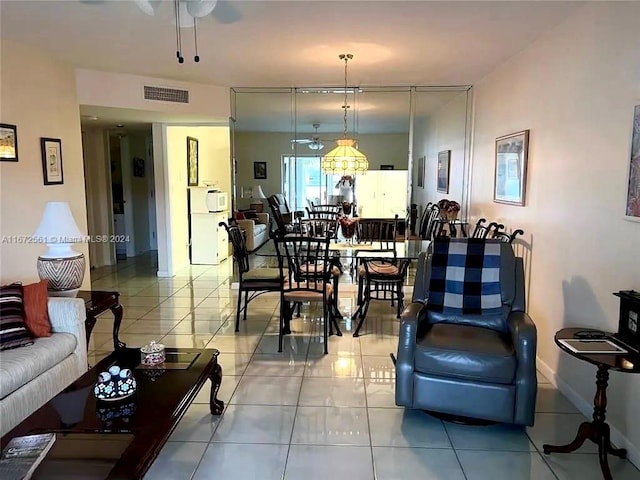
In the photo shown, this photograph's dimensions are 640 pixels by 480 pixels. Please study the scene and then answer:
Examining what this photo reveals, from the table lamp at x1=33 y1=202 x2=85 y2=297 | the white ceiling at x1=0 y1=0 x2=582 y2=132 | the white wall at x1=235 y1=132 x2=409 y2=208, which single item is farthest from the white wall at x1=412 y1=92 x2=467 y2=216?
the table lamp at x1=33 y1=202 x2=85 y2=297

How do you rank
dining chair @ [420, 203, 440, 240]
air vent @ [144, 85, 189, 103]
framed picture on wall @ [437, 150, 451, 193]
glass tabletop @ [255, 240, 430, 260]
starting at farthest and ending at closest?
framed picture on wall @ [437, 150, 451, 193] < dining chair @ [420, 203, 440, 240] < air vent @ [144, 85, 189, 103] < glass tabletop @ [255, 240, 430, 260]

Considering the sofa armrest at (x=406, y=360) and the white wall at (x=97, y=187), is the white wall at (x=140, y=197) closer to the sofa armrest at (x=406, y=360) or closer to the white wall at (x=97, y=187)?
the white wall at (x=97, y=187)

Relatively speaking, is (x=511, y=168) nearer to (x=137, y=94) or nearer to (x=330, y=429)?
(x=330, y=429)

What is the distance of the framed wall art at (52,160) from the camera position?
155 inches

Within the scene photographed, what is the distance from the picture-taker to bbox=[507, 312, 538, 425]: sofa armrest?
7.86ft

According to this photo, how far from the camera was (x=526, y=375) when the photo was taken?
2410 millimetres

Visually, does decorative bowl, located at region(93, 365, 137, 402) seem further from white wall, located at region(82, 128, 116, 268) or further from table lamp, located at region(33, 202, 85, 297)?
white wall, located at region(82, 128, 116, 268)

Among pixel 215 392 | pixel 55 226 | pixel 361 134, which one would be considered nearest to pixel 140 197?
pixel 361 134

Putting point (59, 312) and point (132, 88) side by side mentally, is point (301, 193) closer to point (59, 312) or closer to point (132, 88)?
point (132, 88)

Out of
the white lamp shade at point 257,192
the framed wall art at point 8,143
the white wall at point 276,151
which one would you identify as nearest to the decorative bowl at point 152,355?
the framed wall art at point 8,143

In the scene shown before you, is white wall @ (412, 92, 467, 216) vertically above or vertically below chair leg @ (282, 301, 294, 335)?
above

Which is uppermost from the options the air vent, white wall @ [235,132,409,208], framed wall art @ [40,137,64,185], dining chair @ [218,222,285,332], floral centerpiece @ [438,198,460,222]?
the air vent

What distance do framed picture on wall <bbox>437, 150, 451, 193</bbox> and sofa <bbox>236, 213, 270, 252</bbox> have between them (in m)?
2.85

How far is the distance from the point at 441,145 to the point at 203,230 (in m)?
3.86
